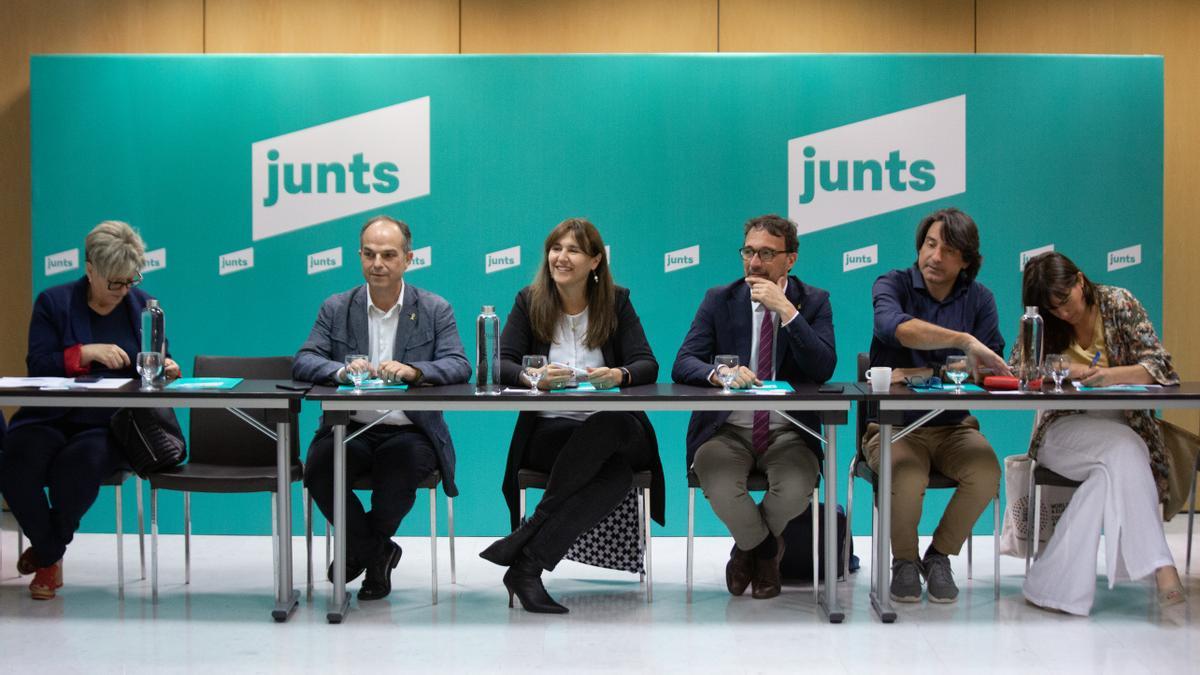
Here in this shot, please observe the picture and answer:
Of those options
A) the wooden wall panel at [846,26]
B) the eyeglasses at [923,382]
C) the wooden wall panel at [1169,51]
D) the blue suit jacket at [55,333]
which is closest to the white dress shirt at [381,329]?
the blue suit jacket at [55,333]

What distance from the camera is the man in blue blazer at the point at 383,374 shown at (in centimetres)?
394

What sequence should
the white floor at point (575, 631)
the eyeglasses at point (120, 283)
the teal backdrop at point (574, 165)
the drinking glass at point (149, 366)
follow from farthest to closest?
the teal backdrop at point (574, 165)
the eyeglasses at point (120, 283)
the drinking glass at point (149, 366)
the white floor at point (575, 631)

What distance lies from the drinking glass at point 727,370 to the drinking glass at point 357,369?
43.5 inches

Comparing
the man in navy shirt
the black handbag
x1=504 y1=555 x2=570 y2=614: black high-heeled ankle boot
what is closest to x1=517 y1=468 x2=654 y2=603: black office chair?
x1=504 y1=555 x2=570 y2=614: black high-heeled ankle boot

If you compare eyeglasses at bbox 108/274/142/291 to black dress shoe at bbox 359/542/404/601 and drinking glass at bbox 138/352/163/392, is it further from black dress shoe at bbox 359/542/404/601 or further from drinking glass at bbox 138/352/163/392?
black dress shoe at bbox 359/542/404/601

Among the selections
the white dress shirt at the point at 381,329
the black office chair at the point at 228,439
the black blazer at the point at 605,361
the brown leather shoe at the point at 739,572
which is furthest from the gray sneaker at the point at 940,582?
the black office chair at the point at 228,439

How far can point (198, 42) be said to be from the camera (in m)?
5.65

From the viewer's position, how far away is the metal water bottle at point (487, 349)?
391 centimetres

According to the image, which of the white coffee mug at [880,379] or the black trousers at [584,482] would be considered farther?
the black trousers at [584,482]

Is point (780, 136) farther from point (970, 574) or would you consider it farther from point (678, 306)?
point (970, 574)

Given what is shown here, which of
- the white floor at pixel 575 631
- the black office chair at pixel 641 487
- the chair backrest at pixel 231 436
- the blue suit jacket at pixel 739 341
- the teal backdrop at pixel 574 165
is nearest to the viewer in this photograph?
the white floor at pixel 575 631

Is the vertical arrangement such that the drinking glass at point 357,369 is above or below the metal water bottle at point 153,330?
below

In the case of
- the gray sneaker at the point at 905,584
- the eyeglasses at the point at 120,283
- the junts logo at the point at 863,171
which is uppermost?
the junts logo at the point at 863,171

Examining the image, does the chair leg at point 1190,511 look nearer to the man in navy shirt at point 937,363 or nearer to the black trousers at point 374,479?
the man in navy shirt at point 937,363
